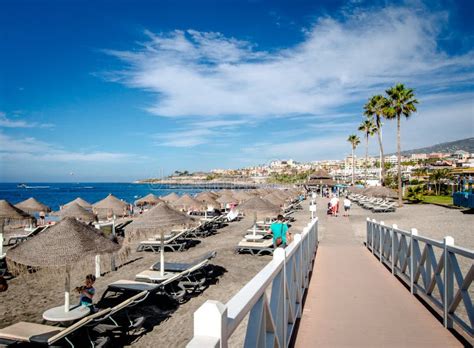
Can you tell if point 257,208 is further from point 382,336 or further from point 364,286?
point 382,336

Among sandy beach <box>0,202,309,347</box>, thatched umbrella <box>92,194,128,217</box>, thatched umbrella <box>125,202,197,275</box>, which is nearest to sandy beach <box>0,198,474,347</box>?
sandy beach <box>0,202,309,347</box>

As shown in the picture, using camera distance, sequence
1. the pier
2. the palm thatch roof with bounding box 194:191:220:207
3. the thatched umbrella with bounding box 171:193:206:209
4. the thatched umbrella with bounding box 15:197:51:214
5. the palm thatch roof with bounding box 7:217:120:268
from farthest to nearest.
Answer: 1. the palm thatch roof with bounding box 194:191:220:207
2. the thatched umbrella with bounding box 171:193:206:209
3. the thatched umbrella with bounding box 15:197:51:214
4. the palm thatch roof with bounding box 7:217:120:268
5. the pier

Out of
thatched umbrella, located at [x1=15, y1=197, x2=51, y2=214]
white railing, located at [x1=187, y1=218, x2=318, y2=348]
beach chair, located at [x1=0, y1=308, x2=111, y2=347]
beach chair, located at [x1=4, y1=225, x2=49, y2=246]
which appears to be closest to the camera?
white railing, located at [x1=187, y1=218, x2=318, y2=348]

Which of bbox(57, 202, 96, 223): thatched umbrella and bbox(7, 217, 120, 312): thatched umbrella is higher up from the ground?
bbox(7, 217, 120, 312): thatched umbrella

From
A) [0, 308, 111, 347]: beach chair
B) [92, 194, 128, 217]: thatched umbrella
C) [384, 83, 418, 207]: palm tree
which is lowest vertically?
[0, 308, 111, 347]: beach chair

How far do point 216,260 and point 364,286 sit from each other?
544 cm

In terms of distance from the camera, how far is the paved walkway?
405cm

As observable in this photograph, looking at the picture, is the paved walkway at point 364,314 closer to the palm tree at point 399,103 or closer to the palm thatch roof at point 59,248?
the palm thatch roof at point 59,248

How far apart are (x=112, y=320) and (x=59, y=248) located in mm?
1416

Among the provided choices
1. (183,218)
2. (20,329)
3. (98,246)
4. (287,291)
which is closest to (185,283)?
(183,218)

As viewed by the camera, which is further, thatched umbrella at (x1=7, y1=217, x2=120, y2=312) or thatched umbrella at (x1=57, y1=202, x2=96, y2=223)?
thatched umbrella at (x1=57, y1=202, x2=96, y2=223)

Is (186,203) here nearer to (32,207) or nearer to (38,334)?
(32,207)

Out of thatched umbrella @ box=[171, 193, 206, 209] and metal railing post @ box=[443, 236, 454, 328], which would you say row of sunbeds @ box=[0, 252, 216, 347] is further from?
thatched umbrella @ box=[171, 193, 206, 209]

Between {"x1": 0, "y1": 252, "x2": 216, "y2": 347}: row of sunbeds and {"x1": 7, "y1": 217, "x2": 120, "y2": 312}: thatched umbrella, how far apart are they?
0.68m
